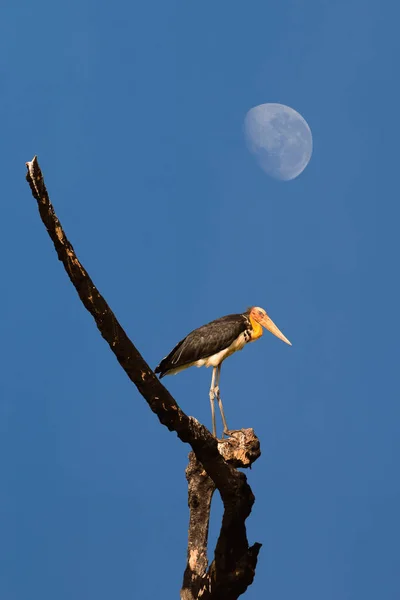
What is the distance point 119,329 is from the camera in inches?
229

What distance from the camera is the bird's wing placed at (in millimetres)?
10273

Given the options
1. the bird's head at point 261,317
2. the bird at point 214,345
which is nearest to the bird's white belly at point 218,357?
the bird at point 214,345

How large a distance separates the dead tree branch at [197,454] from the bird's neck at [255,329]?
3.00m

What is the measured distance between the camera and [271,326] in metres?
11.4

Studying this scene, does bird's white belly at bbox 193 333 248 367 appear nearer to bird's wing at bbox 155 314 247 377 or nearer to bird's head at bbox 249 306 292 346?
bird's wing at bbox 155 314 247 377

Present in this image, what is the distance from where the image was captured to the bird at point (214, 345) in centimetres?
1030

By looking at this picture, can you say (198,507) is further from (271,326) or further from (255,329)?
(271,326)

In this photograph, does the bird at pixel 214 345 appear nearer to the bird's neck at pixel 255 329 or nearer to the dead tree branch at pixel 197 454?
the bird's neck at pixel 255 329

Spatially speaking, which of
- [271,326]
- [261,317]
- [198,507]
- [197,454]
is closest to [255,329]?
[261,317]

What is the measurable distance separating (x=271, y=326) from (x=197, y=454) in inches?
184

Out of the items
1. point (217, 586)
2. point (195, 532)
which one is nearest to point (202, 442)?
point (217, 586)

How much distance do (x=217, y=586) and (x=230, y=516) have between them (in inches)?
24.7

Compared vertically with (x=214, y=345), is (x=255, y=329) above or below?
above

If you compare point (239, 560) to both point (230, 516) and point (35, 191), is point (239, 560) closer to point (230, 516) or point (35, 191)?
point (230, 516)
